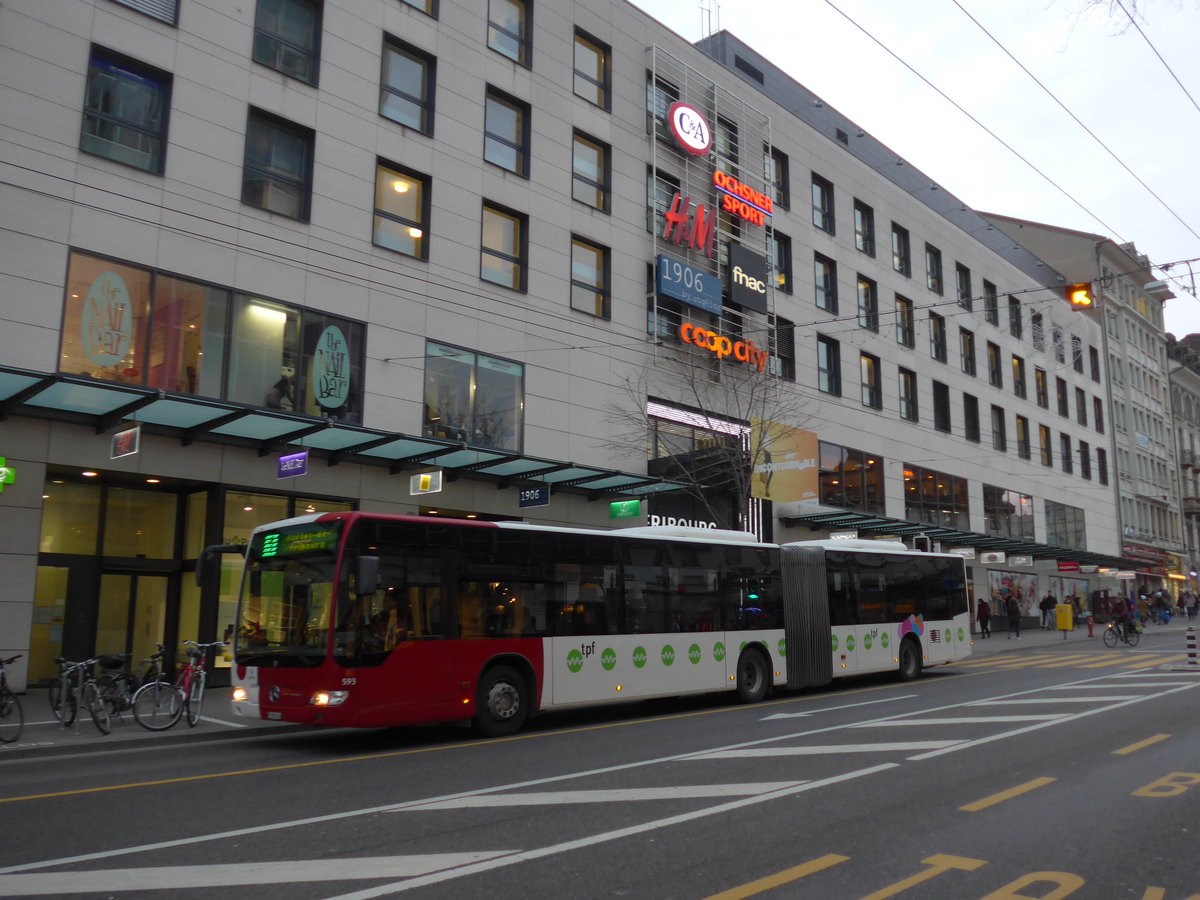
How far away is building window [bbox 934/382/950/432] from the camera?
140 feet

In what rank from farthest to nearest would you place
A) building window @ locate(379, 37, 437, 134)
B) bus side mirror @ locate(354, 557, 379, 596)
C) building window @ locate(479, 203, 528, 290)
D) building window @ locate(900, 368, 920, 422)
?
building window @ locate(900, 368, 920, 422) < building window @ locate(479, 203, 528, 290) < building window @ locate(379, 37, 437, 134) < bus side mirror @ locate(354, 557, 379, 596)

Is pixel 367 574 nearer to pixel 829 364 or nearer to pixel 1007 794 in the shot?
pixel 1007 794

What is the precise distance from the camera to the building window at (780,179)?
34.2 metres

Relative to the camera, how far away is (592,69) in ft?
92.1

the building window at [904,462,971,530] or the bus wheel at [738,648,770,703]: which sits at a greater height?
the building window at [904,462,971,530]

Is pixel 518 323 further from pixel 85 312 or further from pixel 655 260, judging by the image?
pixel 85 312

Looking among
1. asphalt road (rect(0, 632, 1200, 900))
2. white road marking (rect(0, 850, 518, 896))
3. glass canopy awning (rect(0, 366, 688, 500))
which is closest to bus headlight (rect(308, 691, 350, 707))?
asphalt road (rect(0, 632, 1200, 900))

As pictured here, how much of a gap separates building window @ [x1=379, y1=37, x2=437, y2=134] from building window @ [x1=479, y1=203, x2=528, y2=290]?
2688 millimetres

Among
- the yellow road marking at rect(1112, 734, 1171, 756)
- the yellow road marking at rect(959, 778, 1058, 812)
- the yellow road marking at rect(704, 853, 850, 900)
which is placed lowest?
the yellow road marking at rect(704, 853, 850, 900)

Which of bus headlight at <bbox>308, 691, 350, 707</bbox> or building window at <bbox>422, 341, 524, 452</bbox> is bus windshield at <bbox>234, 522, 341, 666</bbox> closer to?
bus headlight at <bbox>308, 691, 350, 707</bbox>

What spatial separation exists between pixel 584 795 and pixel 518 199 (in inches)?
757

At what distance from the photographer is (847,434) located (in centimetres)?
3603

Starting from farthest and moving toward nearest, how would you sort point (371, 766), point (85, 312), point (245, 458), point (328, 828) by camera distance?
point (245, 458) < point (85, 312) < point (371, 766) < point (328, 828)

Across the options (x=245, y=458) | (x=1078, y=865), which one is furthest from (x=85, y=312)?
(x=1078, y=865)
